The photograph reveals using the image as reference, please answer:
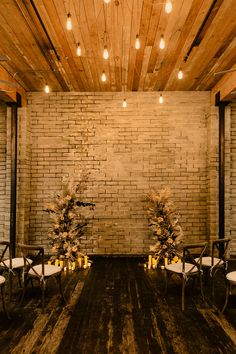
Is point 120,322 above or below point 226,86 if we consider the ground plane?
below

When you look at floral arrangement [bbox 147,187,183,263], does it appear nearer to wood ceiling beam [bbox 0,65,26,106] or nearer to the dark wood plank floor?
the dark wood plank floor

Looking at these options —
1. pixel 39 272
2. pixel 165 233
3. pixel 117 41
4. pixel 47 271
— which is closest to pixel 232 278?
pixel 165 233

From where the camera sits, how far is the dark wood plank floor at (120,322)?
3252mm

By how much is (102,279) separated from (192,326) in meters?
2.20

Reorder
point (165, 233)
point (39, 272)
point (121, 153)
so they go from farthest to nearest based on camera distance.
Result: point (121, 153), point (165, 233), point (39, 272)

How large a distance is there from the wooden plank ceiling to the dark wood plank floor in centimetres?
296

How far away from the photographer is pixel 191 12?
3902 millimetres

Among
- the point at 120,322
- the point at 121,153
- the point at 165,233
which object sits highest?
the point at 121,153

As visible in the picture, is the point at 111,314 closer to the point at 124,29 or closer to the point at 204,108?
the point at 124,29

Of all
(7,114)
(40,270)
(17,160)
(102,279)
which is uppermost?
(7,114)

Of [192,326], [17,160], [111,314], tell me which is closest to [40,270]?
[111,314]

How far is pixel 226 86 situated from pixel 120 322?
4.81m

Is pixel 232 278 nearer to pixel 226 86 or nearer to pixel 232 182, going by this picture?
pixel 232 182

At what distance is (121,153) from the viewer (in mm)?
7250
